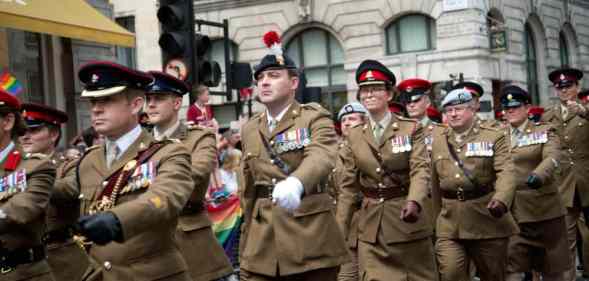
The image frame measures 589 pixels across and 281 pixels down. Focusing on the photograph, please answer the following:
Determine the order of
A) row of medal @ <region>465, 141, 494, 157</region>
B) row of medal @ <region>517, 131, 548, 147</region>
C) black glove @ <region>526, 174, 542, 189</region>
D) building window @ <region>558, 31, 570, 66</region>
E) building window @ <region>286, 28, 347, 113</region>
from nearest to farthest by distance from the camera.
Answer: row of medal @ <region>465, 141, 494, 157</region> < black glove @ <region>526, 174, 542, 189</region> < row of medal @ <region>517, 131, 548, 147</region> < building window @ <region>286, 28, 347, 113</region> < building window @ <region>558, 31, 570, 66</region>

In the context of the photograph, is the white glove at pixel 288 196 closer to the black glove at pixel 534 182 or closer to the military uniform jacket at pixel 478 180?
the military uniform jacket at pixel 478 180

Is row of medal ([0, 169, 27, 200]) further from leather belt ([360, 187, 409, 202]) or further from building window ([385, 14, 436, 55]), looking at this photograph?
building window ([385, 14, 436, 55])

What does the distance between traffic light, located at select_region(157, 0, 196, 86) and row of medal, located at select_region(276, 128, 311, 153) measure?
4.20 meters

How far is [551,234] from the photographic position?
12.2 m

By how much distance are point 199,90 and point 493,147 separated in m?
3.61

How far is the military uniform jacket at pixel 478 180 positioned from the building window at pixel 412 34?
76.9 feet

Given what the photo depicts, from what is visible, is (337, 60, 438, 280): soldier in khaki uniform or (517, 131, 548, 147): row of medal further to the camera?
(517, 131, 548, 147): row of medal

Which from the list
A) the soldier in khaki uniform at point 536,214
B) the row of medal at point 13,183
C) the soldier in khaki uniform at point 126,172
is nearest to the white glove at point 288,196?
the soldier in khaki uniform at point 126,172

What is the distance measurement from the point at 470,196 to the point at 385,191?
63.3 inches

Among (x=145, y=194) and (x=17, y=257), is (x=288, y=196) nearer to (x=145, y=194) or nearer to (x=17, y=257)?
(x=145, y=194)

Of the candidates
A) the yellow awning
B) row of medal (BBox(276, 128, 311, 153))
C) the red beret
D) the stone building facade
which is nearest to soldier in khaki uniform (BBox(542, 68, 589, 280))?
the yellow awning

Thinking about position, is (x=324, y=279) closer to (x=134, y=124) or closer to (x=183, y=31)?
(x=134, y=124)

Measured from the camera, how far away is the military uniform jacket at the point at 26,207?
5910mm

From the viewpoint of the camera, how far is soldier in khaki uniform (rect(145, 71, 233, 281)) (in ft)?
27.2
